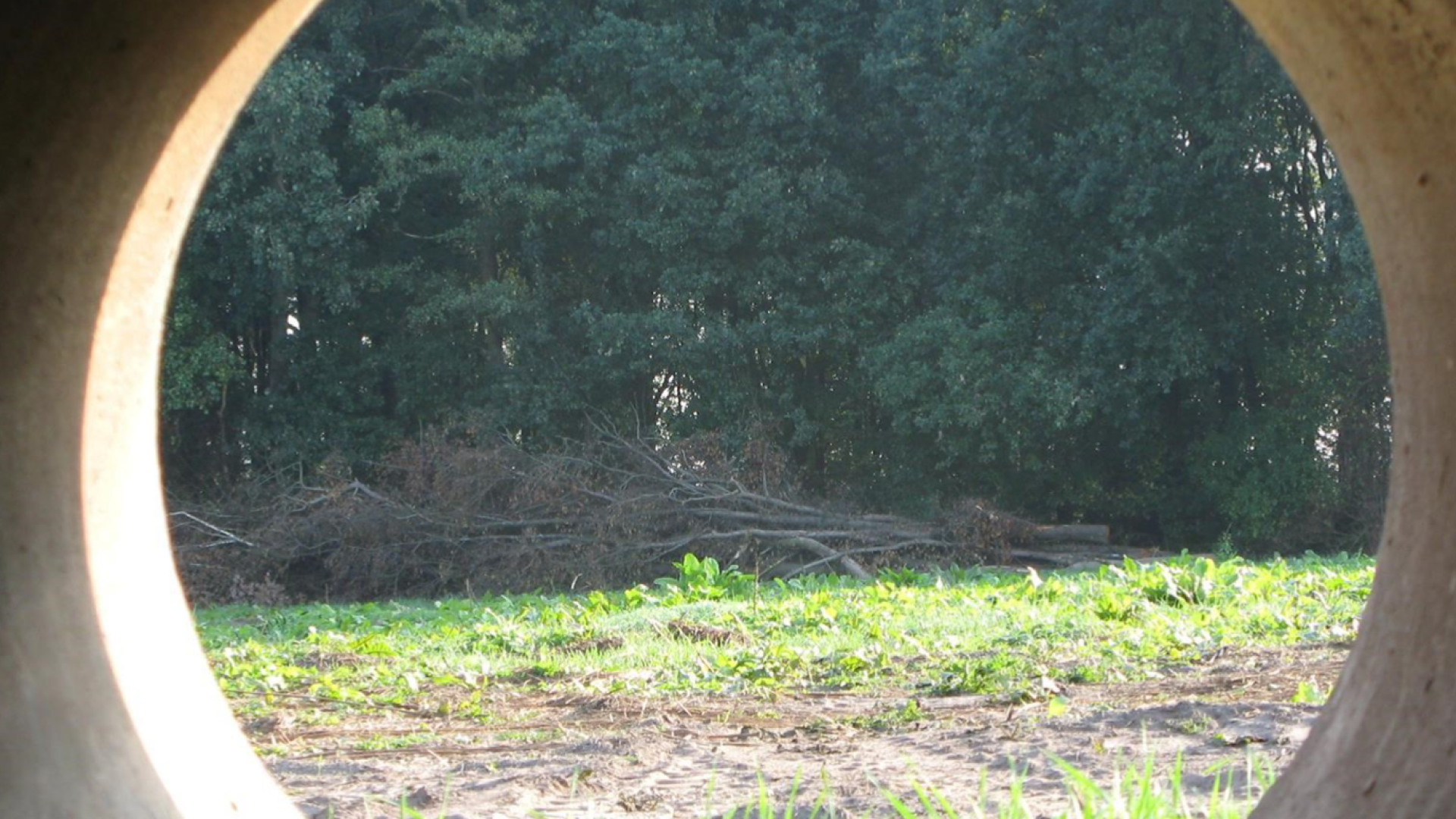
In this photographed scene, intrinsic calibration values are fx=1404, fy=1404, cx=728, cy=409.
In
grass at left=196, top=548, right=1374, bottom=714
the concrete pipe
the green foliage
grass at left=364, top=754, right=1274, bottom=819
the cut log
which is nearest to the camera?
the concrete pipe

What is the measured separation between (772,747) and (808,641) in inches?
125

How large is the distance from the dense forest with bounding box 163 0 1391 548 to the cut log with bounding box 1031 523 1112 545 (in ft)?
11.8

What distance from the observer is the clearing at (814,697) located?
4465 mm

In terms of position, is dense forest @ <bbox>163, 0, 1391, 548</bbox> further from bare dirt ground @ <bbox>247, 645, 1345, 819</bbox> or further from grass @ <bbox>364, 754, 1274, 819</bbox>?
grass @ <bbox>364, 754, 1274, 819</bbox>

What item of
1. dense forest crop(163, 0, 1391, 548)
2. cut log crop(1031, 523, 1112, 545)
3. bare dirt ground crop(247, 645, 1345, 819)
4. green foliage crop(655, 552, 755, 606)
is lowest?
bare dirt ground crop(247, 645, 1345, 819)

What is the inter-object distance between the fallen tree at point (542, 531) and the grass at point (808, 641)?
5225 mm

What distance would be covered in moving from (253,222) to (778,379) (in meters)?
9.66

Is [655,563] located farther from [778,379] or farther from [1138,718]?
[1138,718]

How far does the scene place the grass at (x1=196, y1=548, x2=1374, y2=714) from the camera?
23.8 feet

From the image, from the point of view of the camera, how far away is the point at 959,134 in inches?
947

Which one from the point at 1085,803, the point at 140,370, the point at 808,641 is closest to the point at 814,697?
the point at 808,641

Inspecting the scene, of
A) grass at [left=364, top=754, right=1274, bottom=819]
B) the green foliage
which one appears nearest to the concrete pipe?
grass at [left=364, top=754, right=1274, bottom=819]

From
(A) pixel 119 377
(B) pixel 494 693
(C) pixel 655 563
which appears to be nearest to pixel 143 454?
(A) pixel 119 377

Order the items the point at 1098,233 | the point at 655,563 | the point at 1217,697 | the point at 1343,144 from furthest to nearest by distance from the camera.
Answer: the point at 1098,233
the point at 655,563
the point at 1217,697
the point at 1343,144
